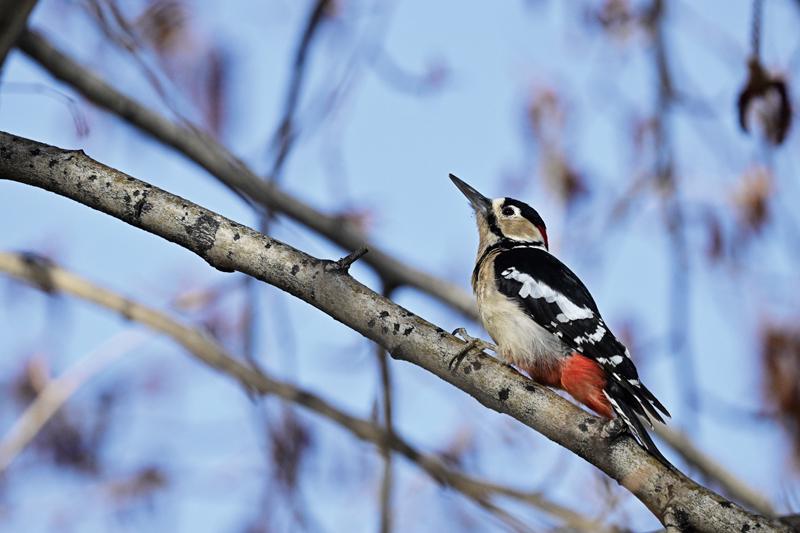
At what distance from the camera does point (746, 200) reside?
6.44 meters

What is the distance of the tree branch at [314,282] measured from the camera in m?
2.79

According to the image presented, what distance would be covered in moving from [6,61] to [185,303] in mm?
2893

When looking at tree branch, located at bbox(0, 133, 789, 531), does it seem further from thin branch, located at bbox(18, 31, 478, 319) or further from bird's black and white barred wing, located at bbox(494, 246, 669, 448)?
thin branch, located at bbox(18, 31, 478, 319)

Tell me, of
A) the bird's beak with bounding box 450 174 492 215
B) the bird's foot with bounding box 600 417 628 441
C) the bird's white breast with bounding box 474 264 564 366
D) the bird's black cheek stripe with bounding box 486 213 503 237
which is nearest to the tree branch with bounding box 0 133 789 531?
the bird's foot with bounding box 600 417 628 441

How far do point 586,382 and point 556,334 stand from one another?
10.8 inches

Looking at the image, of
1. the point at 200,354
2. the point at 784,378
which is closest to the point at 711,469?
the point at 784,378

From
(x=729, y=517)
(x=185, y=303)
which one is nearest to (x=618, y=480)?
(x=729, y=517)

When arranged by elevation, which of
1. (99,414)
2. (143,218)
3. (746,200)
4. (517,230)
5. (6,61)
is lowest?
(143,218)

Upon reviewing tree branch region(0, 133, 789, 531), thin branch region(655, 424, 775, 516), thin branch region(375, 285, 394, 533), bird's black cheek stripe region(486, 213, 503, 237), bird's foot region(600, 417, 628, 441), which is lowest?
bird's foot region(600, 417, 628, 441)

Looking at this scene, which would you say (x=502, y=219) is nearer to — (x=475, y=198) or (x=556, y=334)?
(x=475, y=198)

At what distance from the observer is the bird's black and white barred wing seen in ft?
12.6

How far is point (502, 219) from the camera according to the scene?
5434 mm

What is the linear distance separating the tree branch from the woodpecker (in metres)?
0.80

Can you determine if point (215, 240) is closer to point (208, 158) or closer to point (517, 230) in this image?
point (208, 158)
